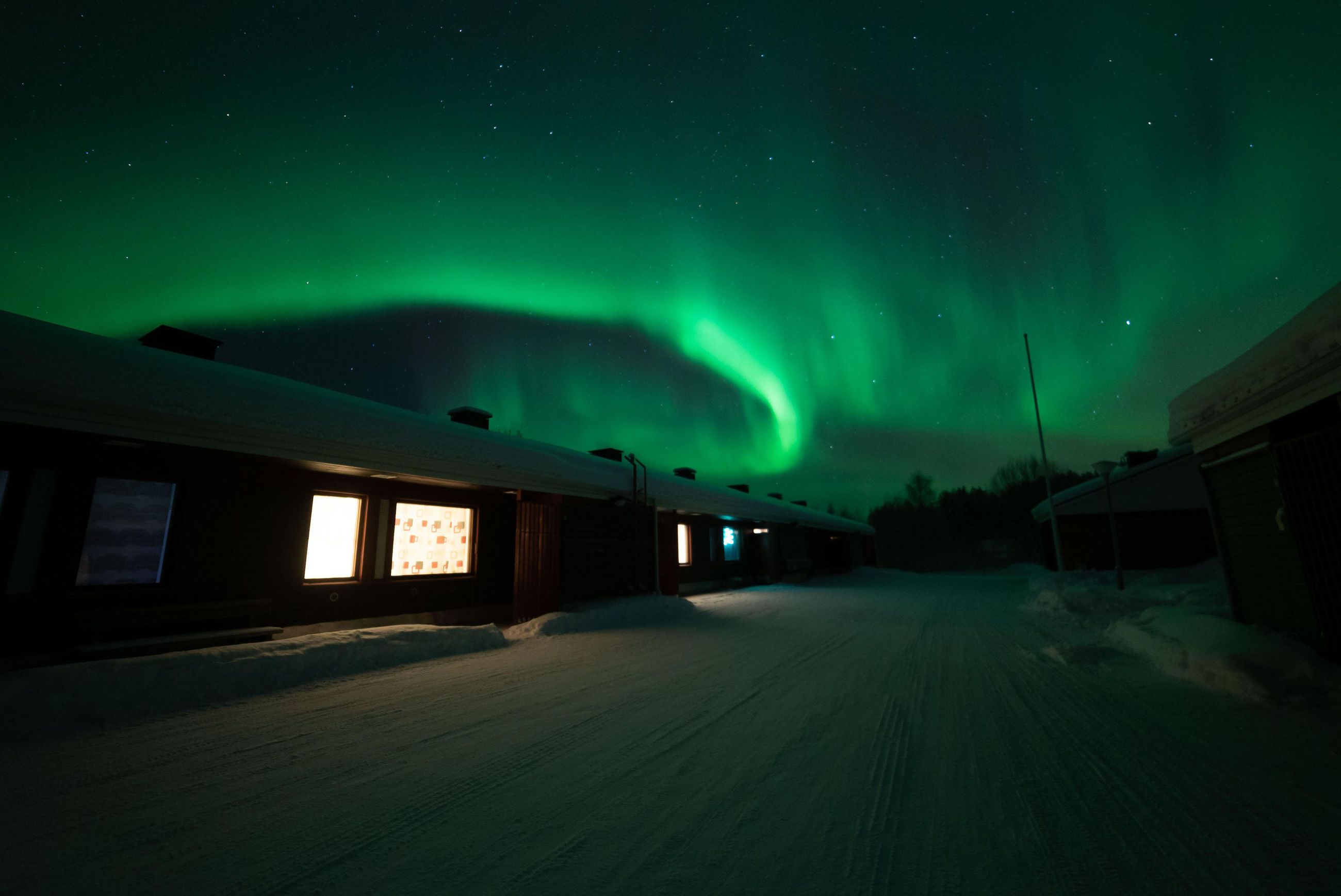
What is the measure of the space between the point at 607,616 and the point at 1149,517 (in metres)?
22.8

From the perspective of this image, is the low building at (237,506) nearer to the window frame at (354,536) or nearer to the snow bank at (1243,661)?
the window frame at (354,536)

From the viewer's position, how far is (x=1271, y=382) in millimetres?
5285

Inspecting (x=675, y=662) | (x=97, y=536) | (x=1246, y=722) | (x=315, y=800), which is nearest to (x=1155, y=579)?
(x=1246, y=722)

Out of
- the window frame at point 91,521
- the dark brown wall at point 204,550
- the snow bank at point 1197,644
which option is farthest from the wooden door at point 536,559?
the snow bank at point 1197,644

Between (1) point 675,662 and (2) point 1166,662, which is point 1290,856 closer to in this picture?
(2) point 1166,662

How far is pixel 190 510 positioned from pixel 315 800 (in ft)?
18.5

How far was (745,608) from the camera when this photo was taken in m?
13.3

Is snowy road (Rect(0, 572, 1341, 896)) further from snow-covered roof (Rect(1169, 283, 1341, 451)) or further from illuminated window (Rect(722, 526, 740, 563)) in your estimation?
illuminated window (Rect(722, 526, 740, 563))

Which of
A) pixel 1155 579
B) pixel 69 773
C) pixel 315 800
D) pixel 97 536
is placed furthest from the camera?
pixel 1155 579

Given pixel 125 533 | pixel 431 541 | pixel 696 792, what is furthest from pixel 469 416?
pixel 696 792

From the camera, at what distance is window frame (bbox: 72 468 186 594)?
5793 millimetres

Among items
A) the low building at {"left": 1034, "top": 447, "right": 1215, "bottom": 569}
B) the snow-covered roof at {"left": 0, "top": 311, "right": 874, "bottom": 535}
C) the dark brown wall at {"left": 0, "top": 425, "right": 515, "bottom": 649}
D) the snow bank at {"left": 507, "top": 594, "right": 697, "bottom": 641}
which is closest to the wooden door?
the snow bank at {"left": 507, "top": 594, "right": 697, "bottom": 641}

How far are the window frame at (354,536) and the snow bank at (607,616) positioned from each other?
2.69 meters

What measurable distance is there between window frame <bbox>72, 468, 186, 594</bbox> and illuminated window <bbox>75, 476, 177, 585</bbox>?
0.02m
